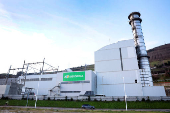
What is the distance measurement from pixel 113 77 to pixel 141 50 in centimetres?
1870

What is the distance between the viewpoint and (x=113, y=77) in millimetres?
47125

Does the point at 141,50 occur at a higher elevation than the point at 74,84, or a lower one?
higher

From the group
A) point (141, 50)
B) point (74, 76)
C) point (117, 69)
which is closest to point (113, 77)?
point (117, 69)

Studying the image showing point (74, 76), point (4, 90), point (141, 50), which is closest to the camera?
point (4, 90)

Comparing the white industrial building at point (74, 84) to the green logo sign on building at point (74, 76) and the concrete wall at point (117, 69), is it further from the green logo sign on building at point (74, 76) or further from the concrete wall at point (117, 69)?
the concrete wall at point (117, 69)

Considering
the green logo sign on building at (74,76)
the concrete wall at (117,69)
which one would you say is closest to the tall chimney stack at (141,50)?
the concrete wall at (117,69)

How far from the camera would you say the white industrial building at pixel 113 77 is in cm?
4353

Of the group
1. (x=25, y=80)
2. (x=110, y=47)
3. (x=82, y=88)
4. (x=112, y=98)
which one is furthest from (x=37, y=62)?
(x=112, y=98)

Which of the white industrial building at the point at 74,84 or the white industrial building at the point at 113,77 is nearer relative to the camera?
the white industrial building at the point at 113,77

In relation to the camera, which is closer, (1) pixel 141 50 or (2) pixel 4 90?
(2) pixel 4 90

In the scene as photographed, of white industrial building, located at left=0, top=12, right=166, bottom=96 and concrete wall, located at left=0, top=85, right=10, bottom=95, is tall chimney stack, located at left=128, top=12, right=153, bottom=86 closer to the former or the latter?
white industrial building, located at left=0, top=12, right=166, bottom=96

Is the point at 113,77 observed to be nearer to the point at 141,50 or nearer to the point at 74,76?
the point at 74,76

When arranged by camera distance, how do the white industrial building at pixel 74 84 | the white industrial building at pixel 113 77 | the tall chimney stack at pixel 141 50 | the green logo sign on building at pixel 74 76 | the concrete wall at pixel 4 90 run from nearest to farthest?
the white industrial building at pixel 113 77, the white industrial building at pixel 74 84, the green logo sign on building at pixel 74 76, the concrete wall at pixel 4 90, the tall chimney stack at pixel 141 50

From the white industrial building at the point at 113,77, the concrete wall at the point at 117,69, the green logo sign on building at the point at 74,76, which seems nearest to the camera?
the white industrial building at the point at 113,77
